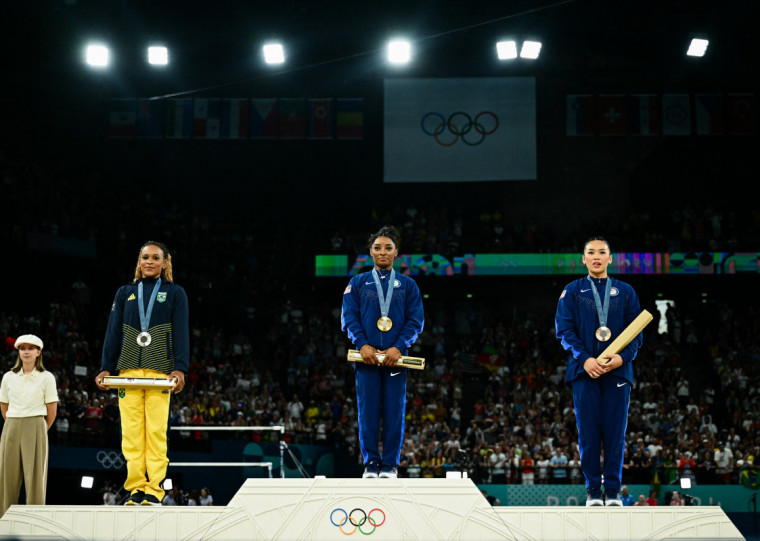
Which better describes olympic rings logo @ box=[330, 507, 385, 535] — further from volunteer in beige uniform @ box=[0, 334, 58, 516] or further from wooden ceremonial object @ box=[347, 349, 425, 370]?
volunteer in beige uniform @ box=[0, 334, 58, 516]

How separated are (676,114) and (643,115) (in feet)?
3.19

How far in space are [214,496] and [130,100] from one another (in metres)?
15.6

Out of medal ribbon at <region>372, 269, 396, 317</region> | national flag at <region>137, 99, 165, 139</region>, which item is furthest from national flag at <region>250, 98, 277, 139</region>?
medal ribbon at <region>372, 269, 396, 317</region>

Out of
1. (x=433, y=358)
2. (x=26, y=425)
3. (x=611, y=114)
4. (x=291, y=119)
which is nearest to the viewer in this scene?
(x=26, y=425)

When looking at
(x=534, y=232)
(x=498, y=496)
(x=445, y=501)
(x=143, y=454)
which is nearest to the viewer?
(x=445, y=501)

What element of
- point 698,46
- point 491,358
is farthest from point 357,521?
point 491,358

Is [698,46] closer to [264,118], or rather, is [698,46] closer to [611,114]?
[611,114]

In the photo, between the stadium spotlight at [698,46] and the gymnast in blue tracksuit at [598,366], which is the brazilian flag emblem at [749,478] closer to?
the stadium spotlight at [698,46]

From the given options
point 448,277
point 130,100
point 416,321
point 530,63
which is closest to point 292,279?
point 448,277

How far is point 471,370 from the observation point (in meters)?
23.5

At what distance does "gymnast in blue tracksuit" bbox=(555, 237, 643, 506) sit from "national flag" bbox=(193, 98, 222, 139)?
68.7 feet

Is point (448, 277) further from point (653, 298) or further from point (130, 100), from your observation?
point (130, 100)

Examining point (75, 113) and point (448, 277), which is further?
point (75, 113)

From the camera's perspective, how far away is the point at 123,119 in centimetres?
2667
